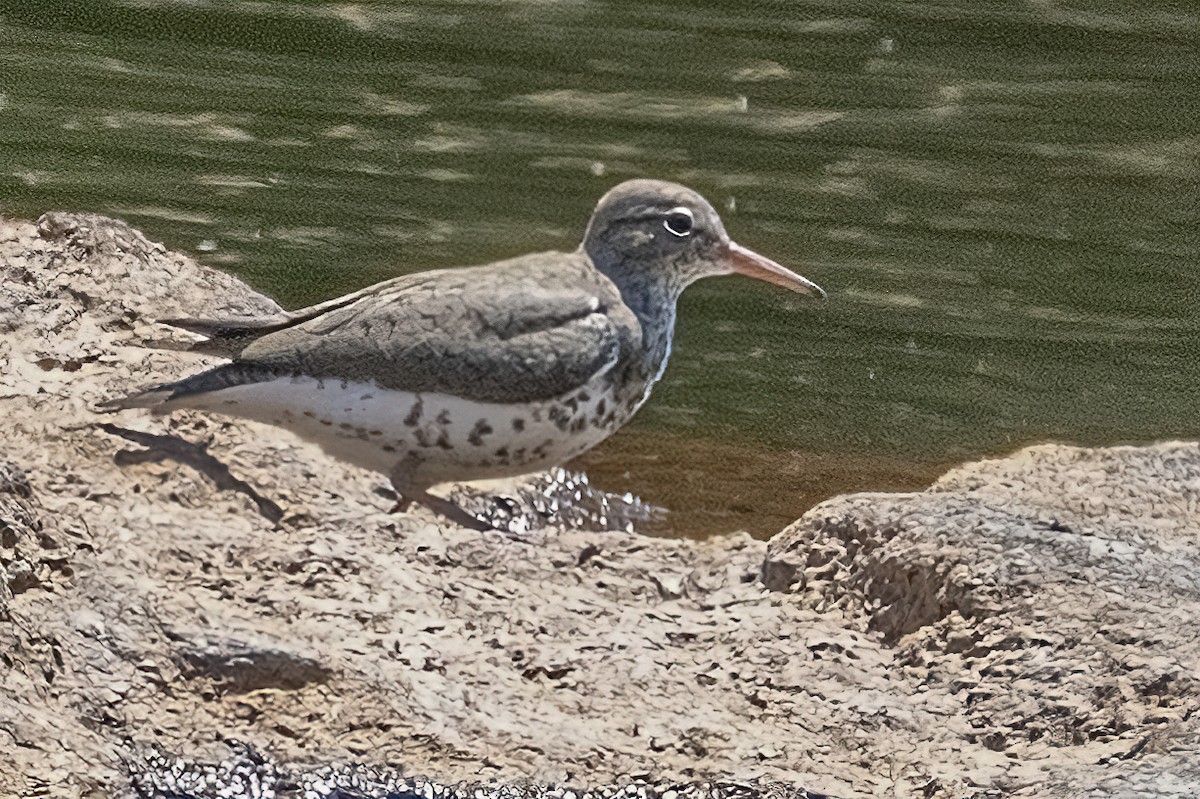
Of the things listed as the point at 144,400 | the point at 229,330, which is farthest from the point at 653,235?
the point at 144,400

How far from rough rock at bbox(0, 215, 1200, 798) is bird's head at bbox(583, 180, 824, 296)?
651 millimetres

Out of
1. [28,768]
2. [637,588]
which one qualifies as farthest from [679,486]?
[28,768]

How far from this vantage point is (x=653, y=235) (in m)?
3.60

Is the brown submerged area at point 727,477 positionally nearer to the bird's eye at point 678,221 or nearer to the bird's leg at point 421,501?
the bird's leg at point 421,501

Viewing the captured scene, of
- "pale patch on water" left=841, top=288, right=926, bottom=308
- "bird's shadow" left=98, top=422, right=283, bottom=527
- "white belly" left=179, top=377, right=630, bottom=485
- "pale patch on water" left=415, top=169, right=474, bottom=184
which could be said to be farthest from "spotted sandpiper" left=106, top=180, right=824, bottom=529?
"pale patch on water" left=841, top=288, right=926, bottom=308

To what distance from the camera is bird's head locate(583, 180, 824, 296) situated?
11.8ft

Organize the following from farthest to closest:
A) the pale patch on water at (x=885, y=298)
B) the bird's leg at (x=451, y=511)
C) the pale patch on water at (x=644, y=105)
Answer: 1. the pale patch on water at (x=885, y=298)
2. the pale patch on water at (x=644, y=105)
3. the bird's leg at (x=451, y=511)

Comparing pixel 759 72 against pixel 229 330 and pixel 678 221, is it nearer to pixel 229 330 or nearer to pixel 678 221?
pixel 678 221

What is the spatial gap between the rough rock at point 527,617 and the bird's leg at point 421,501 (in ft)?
0.19

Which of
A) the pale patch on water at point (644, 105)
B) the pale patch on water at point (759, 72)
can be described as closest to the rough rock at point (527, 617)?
the pale patch on water at point (644, 105)

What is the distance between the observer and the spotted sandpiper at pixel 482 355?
3445mm

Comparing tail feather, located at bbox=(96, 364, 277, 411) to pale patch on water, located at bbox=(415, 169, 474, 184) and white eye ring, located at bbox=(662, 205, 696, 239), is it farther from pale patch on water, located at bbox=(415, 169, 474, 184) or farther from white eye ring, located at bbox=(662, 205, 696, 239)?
white eye ring, located at bbox=(662, 205, 696, 239)

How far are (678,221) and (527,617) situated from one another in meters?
0.83

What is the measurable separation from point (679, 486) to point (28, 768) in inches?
62.8
